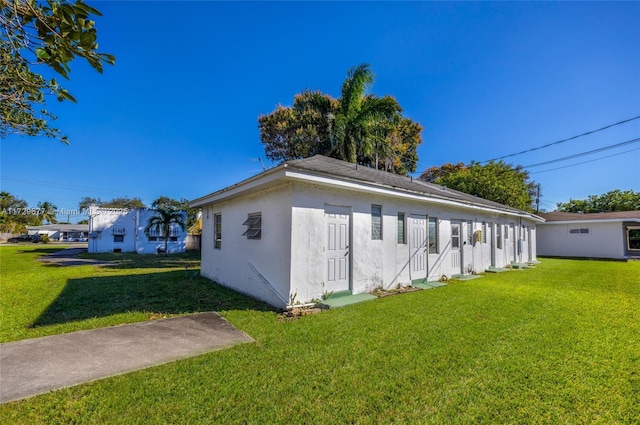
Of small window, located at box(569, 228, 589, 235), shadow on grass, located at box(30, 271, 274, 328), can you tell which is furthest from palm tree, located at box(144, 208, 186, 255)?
small window, located at box(569, 228, 589, 235)

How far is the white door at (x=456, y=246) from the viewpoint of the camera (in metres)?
10.5

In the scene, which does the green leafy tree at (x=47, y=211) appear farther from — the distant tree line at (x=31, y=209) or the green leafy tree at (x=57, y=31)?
the green leafy tree at (x=57, y=31)

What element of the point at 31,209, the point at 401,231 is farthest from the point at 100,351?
the point at 31,209

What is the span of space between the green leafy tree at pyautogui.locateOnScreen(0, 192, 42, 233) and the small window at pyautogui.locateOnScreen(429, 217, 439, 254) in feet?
228

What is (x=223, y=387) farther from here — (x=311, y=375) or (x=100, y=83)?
(x=100, y=83)

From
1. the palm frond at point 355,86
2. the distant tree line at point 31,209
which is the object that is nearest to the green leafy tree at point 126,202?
the distant tree line at point 31,209

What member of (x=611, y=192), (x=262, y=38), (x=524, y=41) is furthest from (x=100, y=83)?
(x=611, y=192)

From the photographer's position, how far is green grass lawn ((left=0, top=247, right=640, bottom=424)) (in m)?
2.48

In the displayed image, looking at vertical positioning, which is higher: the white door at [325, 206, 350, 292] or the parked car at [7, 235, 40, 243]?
the white door at [325, 206, 350, 292]

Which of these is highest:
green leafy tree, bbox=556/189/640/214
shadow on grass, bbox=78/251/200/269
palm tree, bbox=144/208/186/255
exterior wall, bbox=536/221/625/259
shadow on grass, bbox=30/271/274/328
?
green leafy tree, bbox=556/189/640/214

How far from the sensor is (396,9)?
26.5ft

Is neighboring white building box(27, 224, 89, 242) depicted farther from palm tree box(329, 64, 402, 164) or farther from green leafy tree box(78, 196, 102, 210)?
palm tree box(329, 64, 402, 164)

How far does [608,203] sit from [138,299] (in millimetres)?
48610

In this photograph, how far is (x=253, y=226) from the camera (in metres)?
7.20
